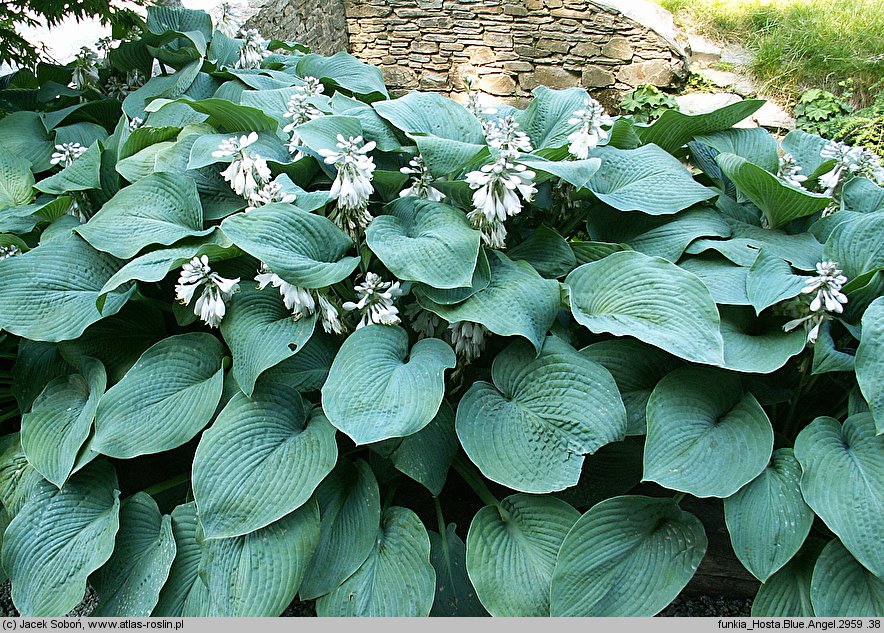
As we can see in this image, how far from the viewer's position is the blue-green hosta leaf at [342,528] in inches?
62.1

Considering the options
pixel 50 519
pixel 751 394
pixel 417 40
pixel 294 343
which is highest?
pixel 294 343

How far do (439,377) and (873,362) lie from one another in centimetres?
93

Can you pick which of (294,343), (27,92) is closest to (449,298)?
(294,343)

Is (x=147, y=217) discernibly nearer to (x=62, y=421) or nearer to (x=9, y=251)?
(x=9, y=251)

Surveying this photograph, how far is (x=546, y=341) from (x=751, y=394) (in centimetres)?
49

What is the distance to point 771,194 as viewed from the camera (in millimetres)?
1876

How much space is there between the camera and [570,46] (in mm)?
7395

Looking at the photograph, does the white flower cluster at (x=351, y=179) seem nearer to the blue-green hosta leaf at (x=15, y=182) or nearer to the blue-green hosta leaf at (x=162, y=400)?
the blue-green hosta leaf at (x=162, y=400)

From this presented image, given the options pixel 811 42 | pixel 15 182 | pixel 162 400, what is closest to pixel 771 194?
pixel 162 400

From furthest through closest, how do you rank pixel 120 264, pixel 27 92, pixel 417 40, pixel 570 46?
pixel 417 40, pixel 570 46, pixel 27 92, pixel 120 264

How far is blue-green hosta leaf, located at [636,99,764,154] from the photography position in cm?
209

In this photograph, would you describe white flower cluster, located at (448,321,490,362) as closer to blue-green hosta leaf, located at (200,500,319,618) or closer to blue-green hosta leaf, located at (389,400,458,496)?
blue-green hosta leaf, located at (389,400,458,496)

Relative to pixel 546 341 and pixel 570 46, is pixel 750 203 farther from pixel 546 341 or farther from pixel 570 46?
pixel 570 46

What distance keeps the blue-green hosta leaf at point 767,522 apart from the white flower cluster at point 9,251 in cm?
197
